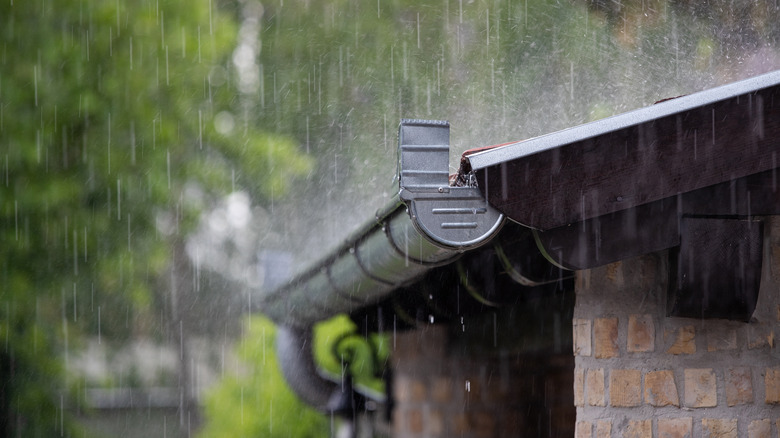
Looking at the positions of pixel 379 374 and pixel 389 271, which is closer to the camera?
pixel 389 271

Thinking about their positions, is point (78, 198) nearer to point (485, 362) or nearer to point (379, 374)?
point (379, 374)

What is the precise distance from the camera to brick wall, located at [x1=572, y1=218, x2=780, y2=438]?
166 cm

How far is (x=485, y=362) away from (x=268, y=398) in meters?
3.68

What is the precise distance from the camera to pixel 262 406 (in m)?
6.63

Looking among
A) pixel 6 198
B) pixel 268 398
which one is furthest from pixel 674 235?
pixel 268 398

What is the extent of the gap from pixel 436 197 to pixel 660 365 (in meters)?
0.68

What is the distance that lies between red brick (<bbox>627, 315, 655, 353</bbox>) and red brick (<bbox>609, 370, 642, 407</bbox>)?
0.06 m

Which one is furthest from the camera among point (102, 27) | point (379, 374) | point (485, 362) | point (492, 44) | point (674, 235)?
point (492, 44)

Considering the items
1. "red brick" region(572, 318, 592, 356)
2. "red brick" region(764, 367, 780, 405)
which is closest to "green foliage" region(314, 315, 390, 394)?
"red brick" region(572, 318, 592, 356)

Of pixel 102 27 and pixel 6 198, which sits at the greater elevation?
pixel 102 27

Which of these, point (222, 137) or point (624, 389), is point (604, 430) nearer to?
point (624, 389)

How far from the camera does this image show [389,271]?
74.2 inches

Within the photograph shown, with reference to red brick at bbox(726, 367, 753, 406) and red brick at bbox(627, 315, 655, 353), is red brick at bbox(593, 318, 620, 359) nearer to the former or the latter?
Answer: red brick at bbox(627, 315, 655, 353)

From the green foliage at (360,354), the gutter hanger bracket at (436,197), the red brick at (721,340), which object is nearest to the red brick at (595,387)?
the red brick at (721,340)
